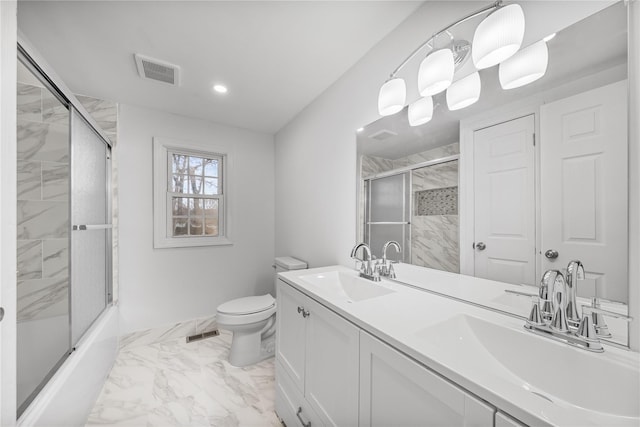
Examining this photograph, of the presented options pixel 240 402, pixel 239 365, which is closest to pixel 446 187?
pixel 240 402

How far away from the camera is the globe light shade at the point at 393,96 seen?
51.1 inches

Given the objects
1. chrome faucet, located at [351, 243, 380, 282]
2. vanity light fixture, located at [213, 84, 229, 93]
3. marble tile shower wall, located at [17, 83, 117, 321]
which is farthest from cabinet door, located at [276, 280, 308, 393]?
vanity light fixture, located at [213, 84, 229, 93]

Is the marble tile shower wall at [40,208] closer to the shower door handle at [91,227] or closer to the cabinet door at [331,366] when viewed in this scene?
the shower door handle at [91,227]

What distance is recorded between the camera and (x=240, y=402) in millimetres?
1602

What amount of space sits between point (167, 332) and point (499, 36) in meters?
3.27

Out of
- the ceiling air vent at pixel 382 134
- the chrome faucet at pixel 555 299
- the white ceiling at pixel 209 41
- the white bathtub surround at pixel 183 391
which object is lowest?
the white bathtub surround at pixel 183 391

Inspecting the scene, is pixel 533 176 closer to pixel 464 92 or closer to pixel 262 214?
pixel 464 92

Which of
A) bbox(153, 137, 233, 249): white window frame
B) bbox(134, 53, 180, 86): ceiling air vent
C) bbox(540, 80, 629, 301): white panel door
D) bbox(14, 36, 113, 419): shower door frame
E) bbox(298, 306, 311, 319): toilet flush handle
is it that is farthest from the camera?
bbox(153, 137, 233, 249): white window frame

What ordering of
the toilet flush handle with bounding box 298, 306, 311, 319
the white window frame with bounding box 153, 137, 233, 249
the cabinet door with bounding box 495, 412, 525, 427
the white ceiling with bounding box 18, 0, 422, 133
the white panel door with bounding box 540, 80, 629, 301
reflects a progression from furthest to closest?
the white window frame with bounding box 153, 137, 233, 249 < the white ceiling with bounding box 18, 0, 422, 133 < the toilet flush handle with bounding box 298, 306, 311, 319 < the white panel door with bounding box 540, 80, 629, 301 < the cabinet door with bounding box 495, 412, 525, 427

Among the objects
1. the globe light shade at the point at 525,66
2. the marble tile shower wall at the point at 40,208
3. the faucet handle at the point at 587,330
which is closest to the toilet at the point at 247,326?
→ the marble tile shower wall at the point at 40,208

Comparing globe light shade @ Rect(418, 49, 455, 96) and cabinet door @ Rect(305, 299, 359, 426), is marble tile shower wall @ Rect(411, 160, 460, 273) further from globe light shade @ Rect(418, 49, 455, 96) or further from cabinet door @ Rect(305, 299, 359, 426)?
cabinet door @ Rect(305, 299, 359, 426)

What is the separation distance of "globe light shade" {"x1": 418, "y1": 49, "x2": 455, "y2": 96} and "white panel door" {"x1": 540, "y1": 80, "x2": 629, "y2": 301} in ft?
1.32

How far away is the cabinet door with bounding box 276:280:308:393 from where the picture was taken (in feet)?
3.99

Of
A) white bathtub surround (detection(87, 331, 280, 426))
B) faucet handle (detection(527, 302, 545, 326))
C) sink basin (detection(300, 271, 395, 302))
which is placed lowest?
white bathtub surround (detection(87, 331, 280, 426))
